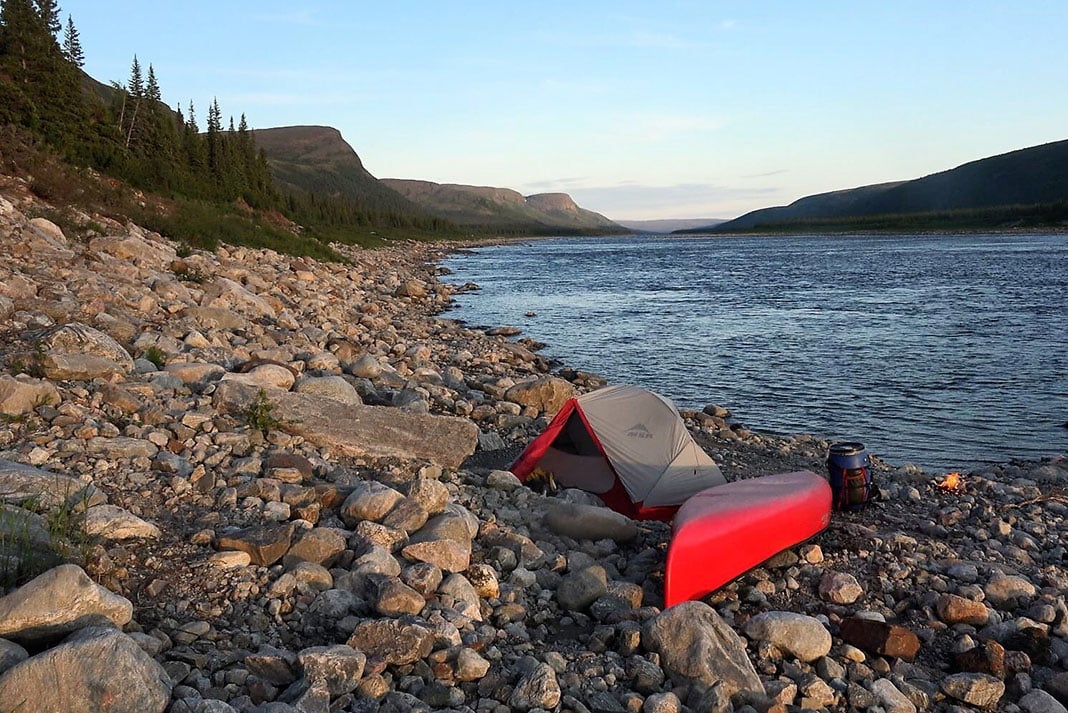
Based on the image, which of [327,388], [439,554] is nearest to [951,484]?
[439,554]

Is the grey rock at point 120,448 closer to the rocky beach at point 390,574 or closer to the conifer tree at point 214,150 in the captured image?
the rocky beach at point 390,574

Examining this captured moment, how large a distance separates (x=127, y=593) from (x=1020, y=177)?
229047mm

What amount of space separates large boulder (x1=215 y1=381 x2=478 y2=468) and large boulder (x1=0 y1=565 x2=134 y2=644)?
3868 mm

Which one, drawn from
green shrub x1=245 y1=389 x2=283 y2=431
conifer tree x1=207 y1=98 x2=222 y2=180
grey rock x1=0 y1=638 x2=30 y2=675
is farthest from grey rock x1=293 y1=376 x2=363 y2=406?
conifer tree x1=207 y1=98 x2=222 y2=180

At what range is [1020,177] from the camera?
634 ft

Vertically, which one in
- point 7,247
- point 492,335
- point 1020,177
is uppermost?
point 1020,177

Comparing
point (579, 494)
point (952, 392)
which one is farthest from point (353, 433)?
point (952, 392)

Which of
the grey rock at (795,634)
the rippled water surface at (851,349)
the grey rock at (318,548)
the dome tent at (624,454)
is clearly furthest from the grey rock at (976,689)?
the rippled water surface at (851,349)

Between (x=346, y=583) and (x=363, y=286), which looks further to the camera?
(x=363, y=286)

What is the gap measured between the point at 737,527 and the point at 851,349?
52.4ft

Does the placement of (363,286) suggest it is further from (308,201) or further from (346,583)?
(308,201)

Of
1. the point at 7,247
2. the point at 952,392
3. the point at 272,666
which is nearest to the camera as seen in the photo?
the point at 272,666

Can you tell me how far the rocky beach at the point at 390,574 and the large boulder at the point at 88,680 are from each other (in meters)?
0.01

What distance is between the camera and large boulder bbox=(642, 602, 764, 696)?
5.13m
